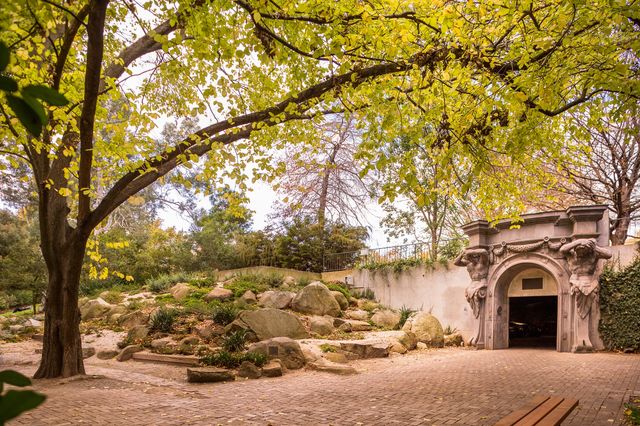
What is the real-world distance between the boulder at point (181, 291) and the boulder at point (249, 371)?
8.93 m

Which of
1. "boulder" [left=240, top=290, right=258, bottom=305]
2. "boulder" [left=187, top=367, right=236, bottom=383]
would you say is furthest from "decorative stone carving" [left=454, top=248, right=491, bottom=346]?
"boulder" [left=187, top=367, right=236, bottom=383]

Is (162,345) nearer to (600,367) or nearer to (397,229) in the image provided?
(600,367)

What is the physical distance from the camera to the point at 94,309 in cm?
1778

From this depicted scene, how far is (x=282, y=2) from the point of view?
6.04 meters

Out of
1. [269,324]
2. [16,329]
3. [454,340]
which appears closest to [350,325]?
[454,340]

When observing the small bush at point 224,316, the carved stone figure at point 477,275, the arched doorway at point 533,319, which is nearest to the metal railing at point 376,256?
the carved stone figure at point 477,275

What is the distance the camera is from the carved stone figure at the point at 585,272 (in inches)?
560

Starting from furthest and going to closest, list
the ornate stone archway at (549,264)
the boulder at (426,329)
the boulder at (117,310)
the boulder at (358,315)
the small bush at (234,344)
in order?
the boulder at (358,315)
the boulder at (117,310)
the boulder at (426,329)
the ornate stone archway at (549,264)
the small bush at (234,344)

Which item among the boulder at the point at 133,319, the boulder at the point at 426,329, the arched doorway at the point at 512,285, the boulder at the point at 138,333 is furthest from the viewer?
the boulder at the point at 426,329

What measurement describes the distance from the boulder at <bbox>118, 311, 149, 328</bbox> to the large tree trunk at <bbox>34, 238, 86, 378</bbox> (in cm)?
649

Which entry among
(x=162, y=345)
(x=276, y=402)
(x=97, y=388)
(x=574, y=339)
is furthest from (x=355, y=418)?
(x=574, y=339)

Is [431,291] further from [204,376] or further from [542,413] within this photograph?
[542,413]

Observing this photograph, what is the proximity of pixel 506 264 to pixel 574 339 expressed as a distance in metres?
3.28

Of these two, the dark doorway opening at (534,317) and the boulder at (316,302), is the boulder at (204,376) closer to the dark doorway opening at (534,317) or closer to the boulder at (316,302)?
the boulder at (316,302)
